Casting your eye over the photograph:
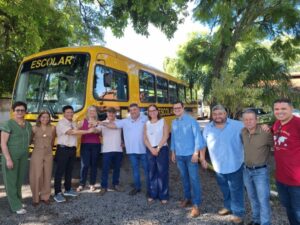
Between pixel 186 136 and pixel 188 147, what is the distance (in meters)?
0.17

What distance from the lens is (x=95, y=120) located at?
20.1ft

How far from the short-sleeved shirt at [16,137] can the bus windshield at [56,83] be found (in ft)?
7.85

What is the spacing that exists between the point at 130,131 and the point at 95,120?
0.69 metres

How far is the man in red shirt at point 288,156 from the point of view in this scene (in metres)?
3.62

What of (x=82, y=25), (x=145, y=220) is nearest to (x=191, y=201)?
(x=145, y=220)

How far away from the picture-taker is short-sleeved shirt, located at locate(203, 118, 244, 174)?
15.0 feet

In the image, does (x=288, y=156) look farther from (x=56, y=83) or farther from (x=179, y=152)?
(x=56, y=83)

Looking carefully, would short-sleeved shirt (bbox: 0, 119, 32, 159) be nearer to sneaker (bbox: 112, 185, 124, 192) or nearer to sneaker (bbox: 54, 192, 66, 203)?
sneaker (bbox: 54, 192, 66, 203)

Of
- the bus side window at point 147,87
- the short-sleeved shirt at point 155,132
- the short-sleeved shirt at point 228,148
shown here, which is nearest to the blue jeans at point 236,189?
the short-sleeved shirt at point 228,148

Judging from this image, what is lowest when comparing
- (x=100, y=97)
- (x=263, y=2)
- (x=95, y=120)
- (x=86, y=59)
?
(x=95, y=120)

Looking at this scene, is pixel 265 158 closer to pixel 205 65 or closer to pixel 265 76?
pixel 265 76

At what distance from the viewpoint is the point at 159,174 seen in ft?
18.5

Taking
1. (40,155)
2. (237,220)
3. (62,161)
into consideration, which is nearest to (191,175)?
(237,220)

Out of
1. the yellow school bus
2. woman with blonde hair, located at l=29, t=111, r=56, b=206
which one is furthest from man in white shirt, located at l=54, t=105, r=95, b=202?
the yellow school bus
